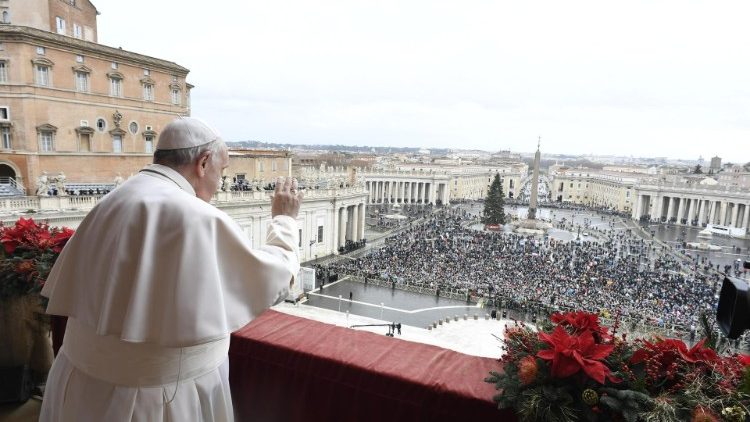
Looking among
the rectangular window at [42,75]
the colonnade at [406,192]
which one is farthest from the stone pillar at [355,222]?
the colonnade at [406,192]

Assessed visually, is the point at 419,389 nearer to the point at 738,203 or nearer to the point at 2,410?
the point at 2,410

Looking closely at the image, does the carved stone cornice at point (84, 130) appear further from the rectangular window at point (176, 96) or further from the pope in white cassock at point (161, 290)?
the pope in white cassock at point (161, 290)

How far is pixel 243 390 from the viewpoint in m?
3.09

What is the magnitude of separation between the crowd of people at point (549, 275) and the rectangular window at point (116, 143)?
1229cm

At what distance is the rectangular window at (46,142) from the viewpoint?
744 inches

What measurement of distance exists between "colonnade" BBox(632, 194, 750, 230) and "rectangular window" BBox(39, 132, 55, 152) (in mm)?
73726

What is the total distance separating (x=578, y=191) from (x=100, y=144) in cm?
10042

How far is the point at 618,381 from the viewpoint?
6.82 ft

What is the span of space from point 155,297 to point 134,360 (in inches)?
12.1

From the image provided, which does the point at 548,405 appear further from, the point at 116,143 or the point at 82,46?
the point at 116,143

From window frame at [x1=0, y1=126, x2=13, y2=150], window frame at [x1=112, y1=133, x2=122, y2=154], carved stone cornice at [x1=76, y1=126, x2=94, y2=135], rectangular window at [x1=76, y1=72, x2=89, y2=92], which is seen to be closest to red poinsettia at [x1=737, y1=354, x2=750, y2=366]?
window frame at [x1=0, y1=126, x2=13, y2=150]

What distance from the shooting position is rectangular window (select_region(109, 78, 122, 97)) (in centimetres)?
2131

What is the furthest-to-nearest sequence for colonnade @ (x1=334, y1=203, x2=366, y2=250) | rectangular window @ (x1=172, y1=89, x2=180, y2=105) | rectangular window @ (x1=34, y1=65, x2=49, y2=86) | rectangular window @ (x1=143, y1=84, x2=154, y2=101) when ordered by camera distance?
colonnade @ (x1=334, y1=203, x2=366, y2=250) → rectangular window @ (x1=172, y1=89, x2=180, y2=105) → rectangular window @ (x1=143, y1=84, x2=154, y2=101) → rectangular window @ (x1=34, y1=65, x2=49, y2=86)

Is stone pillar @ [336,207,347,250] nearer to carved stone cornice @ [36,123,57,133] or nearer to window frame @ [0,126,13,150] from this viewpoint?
carved stone cornice @ [36,123,57,133]
